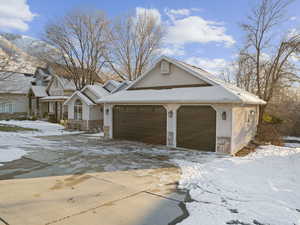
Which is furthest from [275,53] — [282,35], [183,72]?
[183,72]

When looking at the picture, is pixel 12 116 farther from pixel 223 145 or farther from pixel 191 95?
pixel 223 145

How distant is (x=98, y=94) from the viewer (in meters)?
17.9

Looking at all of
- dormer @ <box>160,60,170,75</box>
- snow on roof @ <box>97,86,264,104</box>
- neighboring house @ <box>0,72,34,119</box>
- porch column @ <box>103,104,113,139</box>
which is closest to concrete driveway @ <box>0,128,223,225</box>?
snow on roof @ <box>97,86,264,104</box>

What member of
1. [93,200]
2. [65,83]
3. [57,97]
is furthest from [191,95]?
[65,83]


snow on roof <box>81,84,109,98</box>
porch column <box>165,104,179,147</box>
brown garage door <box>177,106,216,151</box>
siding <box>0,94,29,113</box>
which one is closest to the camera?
brown garage door <box>177,106,216,151</box>

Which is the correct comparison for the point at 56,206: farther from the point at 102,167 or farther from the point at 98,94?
the point at 98,94

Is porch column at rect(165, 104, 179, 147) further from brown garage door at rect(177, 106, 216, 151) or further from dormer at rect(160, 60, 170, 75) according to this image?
dormer at rect(160, 60, 170, 75)

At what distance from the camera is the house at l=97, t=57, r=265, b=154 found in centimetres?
909

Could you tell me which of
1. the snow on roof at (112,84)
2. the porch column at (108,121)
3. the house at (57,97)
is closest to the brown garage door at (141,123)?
the porch column at (108,121)

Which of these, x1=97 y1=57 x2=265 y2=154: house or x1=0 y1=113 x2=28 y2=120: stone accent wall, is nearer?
x1=97 y1=57 x2=265 y2=154: house

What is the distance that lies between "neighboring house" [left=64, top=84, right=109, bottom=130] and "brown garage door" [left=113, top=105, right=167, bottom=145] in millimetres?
5299

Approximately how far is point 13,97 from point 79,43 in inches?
465

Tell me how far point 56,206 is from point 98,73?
2408 cm

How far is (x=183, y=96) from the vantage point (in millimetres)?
9922
